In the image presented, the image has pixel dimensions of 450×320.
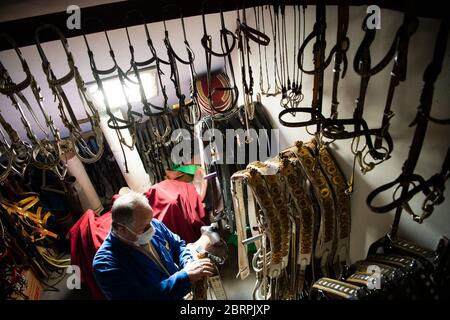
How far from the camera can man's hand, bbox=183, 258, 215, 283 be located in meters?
1.65

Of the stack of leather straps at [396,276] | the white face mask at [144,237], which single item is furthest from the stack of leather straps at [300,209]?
the white face mask at [144,237]

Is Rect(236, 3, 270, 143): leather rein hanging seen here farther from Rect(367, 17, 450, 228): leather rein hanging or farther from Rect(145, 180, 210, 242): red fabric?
Rect(145, 180, 210, 242): red fabric

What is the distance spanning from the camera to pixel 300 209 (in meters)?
1.77

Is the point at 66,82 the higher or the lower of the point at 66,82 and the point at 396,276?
the higher

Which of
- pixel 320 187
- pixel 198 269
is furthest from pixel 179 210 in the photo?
pixel 320 187

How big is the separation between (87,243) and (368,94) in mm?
2837

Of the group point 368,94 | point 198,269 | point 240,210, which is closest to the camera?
point 368,94

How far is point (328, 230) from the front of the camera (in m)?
1.83

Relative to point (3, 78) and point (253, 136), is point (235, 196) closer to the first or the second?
point (253, 136)

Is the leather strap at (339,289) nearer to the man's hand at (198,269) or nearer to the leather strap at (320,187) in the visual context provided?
the leather strap at (320,187)

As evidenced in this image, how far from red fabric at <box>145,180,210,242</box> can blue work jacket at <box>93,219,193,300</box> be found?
38.7 inches

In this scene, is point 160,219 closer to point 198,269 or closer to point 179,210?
point 179,210
